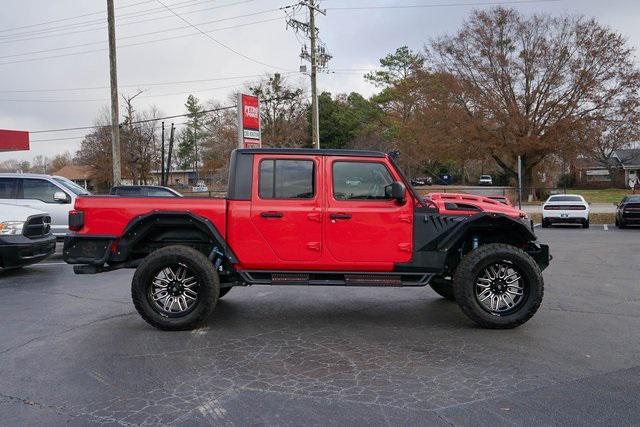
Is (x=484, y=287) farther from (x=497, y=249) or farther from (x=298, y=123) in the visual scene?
(x=298, y=123)

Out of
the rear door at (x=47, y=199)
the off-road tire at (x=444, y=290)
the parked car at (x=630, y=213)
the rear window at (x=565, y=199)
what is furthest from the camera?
the rear window at (x=565, y=199)

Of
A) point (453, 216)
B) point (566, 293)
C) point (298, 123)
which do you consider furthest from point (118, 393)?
point (298, 123)

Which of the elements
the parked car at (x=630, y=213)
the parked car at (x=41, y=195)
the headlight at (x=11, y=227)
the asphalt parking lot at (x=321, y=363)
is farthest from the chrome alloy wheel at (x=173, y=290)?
the parked car at (x=630, y=213)

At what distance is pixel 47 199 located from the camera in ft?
44.4

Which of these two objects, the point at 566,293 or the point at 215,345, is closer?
the point at 215,345

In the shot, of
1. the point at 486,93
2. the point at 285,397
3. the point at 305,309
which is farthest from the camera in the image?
the point at 486,93

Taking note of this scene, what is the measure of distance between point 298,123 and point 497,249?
54744 millimetres

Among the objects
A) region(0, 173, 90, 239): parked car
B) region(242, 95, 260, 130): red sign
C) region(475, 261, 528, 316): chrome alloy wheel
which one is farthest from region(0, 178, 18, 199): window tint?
region(475, 261, 528, 316): chrome alloy wheel

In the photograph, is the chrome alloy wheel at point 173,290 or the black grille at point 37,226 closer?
the chrome alloy wheel at point 173,290

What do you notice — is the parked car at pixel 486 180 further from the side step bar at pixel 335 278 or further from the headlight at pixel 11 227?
the side step bar at pixel 335 278

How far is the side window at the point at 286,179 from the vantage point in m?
6.23

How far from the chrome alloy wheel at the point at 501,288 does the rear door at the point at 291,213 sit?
1.89 metres

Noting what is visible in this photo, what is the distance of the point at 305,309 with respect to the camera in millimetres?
7250

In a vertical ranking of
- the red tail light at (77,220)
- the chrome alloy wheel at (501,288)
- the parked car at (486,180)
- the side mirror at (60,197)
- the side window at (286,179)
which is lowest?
the chrome alloy wheel at (501,288)
